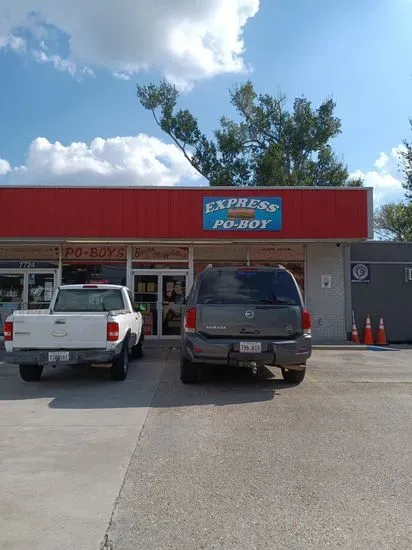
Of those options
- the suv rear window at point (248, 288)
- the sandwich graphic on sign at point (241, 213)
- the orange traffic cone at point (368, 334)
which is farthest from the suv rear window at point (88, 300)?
the orange traffic cone at point (368, 334)

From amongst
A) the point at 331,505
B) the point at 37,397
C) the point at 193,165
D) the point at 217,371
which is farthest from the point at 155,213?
the point at 193,165

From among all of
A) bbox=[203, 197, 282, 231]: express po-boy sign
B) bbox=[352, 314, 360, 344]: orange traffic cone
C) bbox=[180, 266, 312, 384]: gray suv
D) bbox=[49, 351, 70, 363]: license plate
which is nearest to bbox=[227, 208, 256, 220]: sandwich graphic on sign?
bbox=[203, 197, 282, 231]: express po-boy sign

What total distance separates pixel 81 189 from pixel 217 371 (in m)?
7.77

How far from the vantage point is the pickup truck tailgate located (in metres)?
9.21

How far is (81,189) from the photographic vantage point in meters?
16.0

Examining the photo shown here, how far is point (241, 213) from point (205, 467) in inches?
456

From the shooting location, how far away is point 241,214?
1617cm

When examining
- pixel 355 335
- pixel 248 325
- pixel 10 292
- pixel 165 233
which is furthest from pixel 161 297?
pixel 248 325

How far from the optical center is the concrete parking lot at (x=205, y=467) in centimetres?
387

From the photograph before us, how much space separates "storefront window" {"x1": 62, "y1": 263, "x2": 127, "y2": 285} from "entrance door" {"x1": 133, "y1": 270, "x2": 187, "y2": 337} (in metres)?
0.58

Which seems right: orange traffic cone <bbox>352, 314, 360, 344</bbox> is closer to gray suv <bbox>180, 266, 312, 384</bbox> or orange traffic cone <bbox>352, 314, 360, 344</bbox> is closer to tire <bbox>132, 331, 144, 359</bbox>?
tire <bbox>132, 331, 144, 359</bbox>

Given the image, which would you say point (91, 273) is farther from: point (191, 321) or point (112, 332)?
point (191, 321)

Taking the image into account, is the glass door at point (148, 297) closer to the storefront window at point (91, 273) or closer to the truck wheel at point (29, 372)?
the storefront window at point (91, 273)

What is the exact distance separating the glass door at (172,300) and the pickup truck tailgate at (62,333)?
8165 millimetres
